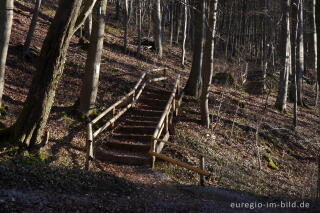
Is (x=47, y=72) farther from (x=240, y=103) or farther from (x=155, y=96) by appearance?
(x=240, y=103)

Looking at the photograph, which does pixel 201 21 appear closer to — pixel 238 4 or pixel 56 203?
pixel 56 203

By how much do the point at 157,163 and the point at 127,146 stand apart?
→ 3.92 feet

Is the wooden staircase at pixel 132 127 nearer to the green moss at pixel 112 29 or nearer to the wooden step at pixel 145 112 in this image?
the wooden step at pixel 145 112

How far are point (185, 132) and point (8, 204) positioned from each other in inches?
406

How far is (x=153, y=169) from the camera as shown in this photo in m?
12.0

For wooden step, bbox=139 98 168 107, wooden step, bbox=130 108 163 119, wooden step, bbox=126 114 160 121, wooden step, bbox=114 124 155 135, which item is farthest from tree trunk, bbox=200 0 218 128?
wooden step, bbox=114 124 155 135

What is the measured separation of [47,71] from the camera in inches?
372

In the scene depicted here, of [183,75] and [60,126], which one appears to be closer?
[60,126]

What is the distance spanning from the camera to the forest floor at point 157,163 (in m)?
7.72

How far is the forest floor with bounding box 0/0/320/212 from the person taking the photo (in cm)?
772

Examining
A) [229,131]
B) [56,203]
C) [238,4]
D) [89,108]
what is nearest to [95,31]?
[89,108]

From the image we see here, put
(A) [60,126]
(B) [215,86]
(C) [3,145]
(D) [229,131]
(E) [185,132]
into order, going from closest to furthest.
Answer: (C) [3,145] → (A) [60,126] → (E) [185,132] → (D) [229,131] → (B) [215,86]

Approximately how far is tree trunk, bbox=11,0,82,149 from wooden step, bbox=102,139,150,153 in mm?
3910

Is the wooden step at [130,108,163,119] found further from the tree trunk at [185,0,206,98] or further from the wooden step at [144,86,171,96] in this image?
the tree trunk at [185,0,206,98]
